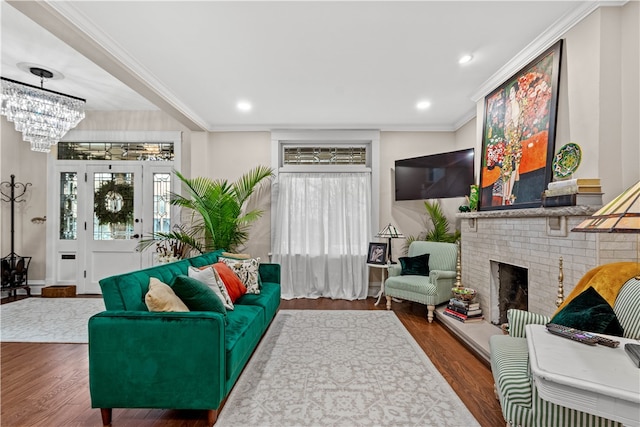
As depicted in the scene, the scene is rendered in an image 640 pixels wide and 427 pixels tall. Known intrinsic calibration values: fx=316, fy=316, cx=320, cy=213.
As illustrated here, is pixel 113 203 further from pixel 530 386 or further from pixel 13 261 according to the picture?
pixel 530 386

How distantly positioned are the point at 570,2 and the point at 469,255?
250 cm

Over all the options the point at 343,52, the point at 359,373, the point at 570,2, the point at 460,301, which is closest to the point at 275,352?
the point at 359,373

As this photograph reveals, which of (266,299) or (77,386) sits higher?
(266,299)

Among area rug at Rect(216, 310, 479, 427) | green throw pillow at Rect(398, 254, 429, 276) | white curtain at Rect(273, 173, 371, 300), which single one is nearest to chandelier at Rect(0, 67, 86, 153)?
white curtain at Rect(273, 173, 371, 300)

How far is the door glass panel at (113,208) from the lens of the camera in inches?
199

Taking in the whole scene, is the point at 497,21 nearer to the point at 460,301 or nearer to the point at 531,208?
the point at 531,208

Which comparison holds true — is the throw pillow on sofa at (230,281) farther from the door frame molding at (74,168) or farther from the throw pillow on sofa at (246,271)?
the door frame molding at (74,168)

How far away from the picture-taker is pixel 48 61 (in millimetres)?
3430

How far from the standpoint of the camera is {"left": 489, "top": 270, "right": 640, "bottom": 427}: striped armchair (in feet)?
4.52

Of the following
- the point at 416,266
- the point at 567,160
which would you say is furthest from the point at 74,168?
the point at 567,160

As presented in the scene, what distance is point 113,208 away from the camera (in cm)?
506

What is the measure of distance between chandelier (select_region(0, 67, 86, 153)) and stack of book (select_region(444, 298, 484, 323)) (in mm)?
4848

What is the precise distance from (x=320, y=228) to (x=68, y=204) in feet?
13.4

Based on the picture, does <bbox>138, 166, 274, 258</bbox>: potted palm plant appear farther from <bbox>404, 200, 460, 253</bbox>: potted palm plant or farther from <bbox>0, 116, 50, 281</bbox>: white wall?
<bbox>404, 200, 460, 253</bbox>: potted palm plant
